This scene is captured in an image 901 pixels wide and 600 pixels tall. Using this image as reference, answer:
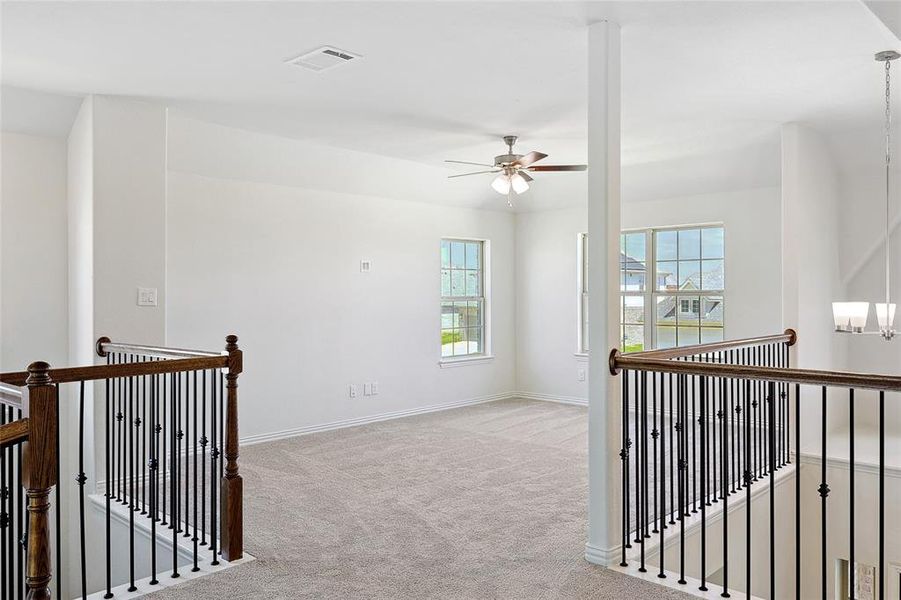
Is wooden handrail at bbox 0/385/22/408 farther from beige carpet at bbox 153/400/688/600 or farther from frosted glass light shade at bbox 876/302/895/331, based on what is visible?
frosted glass light shade at bbox 876/302/895/331

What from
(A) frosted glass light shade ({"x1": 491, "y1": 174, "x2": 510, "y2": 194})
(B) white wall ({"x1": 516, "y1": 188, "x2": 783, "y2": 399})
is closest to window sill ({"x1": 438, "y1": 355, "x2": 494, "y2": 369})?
(B) white wall ({"x1": 516, "y1": 188, "x2": 783, "y2": 399})

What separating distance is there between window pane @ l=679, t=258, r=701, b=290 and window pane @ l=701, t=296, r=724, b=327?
18 cm

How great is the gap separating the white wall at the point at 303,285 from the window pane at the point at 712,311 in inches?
105

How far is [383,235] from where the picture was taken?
286 inches

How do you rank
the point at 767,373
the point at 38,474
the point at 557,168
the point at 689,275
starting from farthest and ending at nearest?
1. the point at 689,275
2. the point at 557,168
3. the point at 767,373
4. the point at 38,474

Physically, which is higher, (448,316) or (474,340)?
(448,316)

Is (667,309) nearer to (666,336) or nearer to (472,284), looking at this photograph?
(666,336)

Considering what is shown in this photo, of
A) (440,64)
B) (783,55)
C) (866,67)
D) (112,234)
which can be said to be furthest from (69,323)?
(866,67)

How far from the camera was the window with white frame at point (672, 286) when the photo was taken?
7.25 metres

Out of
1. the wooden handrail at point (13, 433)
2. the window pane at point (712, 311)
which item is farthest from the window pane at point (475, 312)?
the wooden handrail at point (13, 433)

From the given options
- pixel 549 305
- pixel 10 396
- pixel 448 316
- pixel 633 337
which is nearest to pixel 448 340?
pixel 448 316

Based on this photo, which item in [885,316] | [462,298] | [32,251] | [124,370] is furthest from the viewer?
[462,298]

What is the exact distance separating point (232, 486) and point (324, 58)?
2.36 metres

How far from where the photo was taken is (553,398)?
834 centimetres
